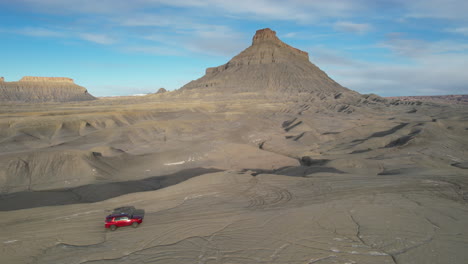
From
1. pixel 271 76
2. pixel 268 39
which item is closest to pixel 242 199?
pixel 271 76

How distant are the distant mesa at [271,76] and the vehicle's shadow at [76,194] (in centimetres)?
7527

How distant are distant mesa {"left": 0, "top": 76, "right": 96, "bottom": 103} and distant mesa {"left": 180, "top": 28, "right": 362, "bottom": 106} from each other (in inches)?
2764

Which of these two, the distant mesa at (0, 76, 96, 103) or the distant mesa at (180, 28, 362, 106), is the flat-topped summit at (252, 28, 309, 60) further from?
the distant mesa at (0, 76, 96, 103)

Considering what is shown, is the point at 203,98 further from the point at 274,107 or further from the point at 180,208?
the point at 180,208

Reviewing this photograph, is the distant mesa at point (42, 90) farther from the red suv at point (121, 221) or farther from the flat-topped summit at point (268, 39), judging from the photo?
the red suv at point (121, 221)

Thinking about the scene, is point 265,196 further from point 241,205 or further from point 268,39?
point 268,39

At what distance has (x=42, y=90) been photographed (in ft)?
481

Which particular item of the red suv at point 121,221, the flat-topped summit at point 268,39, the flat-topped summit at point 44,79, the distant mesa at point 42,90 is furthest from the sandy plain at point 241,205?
the flat-topped summit at point 44,79

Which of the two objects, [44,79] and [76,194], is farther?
[44,79]

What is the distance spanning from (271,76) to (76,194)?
98.7 meters

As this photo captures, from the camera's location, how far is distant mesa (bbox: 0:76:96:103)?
5349 inches

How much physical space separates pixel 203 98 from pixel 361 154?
72.1 m

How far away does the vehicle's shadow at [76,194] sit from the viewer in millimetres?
17125

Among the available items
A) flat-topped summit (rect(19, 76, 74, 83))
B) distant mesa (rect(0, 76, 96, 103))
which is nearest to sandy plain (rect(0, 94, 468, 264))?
distant mesa (rect(0, 76, 96, 103))
